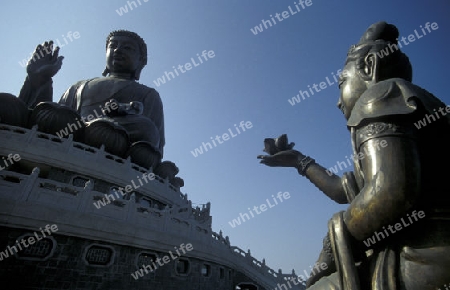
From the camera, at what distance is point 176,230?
8.26 metres

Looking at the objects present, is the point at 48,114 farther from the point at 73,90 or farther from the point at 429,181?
the point at 429,181

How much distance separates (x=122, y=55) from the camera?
19391 millimetres

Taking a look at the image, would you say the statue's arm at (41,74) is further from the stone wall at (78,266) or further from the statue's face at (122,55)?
the stone wall at (78,266)

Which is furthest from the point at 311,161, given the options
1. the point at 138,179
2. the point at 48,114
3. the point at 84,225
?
the point at 48,114

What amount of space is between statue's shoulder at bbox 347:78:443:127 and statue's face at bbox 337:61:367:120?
24 cm

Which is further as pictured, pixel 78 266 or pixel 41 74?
pixel 41 74

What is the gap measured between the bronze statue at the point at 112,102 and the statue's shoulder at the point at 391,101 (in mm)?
12670

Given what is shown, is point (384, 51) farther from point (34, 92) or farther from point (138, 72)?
point (138, 72)

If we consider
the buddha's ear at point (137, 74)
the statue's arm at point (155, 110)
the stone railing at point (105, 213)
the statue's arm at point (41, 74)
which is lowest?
the stone railing at point (105, 213)

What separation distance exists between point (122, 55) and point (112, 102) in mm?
5491

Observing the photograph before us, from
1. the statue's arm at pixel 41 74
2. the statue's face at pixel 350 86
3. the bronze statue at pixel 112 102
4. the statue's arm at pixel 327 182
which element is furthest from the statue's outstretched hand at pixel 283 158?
the statue's arm at pixel 41 74

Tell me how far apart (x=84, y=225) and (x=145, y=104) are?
12828 mm

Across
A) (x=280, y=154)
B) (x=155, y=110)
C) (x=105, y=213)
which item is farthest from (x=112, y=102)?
(x=280, y=154)

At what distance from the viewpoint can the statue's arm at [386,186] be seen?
1396 mm
